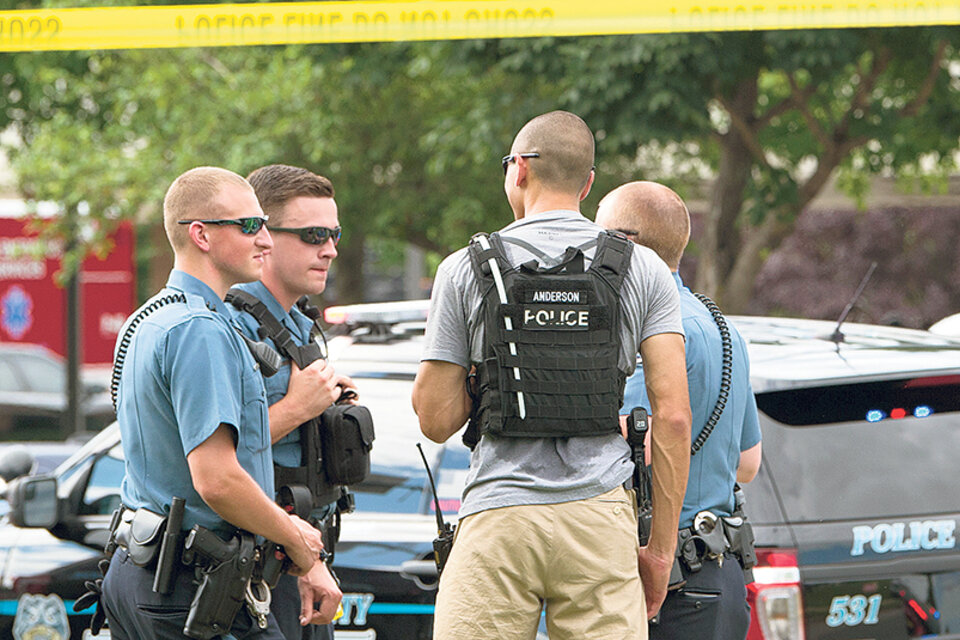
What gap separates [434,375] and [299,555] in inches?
22.1

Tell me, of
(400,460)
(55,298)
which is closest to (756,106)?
(400,460)

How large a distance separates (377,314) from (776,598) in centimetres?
176

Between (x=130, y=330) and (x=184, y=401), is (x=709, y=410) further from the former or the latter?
(x=130, y=330)

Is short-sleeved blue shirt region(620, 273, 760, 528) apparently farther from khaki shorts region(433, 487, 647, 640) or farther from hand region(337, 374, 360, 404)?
hand region(337, 374, 360, 404)

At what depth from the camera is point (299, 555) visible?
9.93 ft

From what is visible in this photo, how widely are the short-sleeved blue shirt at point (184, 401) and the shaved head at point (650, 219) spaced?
1.01 metres

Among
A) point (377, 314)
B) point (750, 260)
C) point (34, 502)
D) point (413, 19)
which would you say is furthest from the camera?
point (750, 260)

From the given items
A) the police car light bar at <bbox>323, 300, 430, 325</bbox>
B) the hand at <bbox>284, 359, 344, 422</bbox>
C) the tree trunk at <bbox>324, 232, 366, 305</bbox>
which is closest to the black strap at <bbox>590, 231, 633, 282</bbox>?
the hand at <bbox>284, 359, 344, 422</bbox>

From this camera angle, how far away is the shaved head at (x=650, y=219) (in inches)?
131

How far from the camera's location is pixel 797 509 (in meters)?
3.36

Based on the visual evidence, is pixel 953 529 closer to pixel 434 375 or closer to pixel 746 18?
pixel 434 375

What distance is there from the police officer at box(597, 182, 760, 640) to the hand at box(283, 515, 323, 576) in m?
0.82

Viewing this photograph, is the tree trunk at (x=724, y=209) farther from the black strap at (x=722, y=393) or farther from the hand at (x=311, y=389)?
the hand at (x=311, y=389)

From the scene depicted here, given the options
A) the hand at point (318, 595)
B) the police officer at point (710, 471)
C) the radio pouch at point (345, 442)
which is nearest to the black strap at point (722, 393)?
the police officer at point (710, 471)
